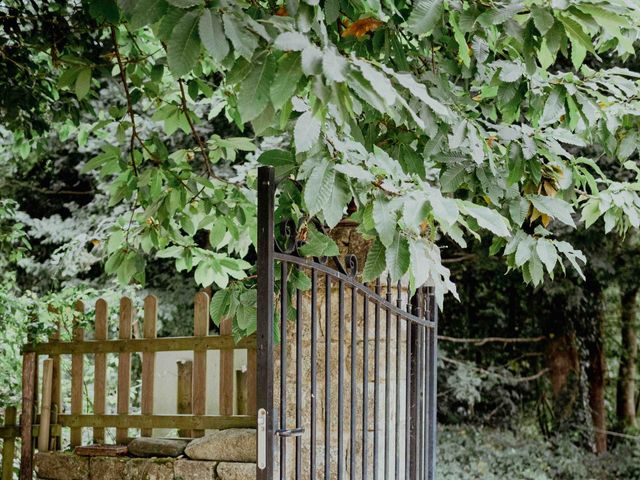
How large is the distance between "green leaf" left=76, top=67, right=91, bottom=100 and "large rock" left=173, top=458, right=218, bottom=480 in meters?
2.17

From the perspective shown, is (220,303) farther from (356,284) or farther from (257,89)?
(257,89)

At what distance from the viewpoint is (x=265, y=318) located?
298cm

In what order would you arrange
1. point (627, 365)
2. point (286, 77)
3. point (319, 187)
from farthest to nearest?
point (627, 365) → point (319, 187) → point (286, 77)

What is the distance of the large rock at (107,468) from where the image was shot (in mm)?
5082

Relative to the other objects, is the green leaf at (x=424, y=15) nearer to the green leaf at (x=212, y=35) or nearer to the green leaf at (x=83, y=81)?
the green leaf at (x=212, y=35)

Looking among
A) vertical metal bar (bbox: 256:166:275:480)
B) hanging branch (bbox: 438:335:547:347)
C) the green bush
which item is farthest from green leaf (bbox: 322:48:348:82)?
hanging branch (bbox: 438:335:547:347)

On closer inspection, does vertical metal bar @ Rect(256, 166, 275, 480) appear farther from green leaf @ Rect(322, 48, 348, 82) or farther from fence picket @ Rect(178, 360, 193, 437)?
fence picket @ Rect(178, 360, 193, 437)

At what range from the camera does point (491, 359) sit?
34.5 feet

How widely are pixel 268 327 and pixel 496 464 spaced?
6425 mm

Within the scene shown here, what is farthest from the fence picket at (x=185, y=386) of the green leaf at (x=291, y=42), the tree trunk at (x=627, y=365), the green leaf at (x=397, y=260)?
the tree trunk at (x=627, y=365)

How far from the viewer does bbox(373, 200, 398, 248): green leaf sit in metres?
2.45

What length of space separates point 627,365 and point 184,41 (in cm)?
982

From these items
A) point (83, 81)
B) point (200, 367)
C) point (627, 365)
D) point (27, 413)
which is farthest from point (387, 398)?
point (627, 365)

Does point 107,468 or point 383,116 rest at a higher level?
point 383,116
